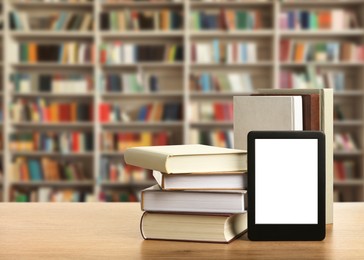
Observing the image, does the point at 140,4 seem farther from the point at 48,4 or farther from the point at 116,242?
the point at 116,242

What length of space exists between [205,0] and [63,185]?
2145 mm

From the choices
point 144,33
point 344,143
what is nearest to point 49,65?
point 144,33

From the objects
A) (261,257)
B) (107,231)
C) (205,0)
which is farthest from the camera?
(205,0)

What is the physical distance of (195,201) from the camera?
128 centimetres

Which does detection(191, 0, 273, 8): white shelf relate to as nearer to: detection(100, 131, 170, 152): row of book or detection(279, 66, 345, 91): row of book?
detection(279, 66, 345, 91): row of book

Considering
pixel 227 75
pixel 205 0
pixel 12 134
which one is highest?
pixel 205 0

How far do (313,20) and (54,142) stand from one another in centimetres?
258

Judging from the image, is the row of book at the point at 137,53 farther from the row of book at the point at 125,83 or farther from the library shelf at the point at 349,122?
the library shelf at the point at 349,122

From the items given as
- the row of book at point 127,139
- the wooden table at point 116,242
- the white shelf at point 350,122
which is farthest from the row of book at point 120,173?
the wooden table at point 116,242

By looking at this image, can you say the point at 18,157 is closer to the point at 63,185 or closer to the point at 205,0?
the point at 63,185

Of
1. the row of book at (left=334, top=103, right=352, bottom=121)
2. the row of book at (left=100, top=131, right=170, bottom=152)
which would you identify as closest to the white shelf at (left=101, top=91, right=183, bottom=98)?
the row of book at (left=100, top=131, right=170, bottom=152)

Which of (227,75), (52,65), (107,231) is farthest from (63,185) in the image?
(107,231)

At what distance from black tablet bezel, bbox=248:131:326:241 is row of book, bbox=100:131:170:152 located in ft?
16.7

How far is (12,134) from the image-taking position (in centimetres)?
640
